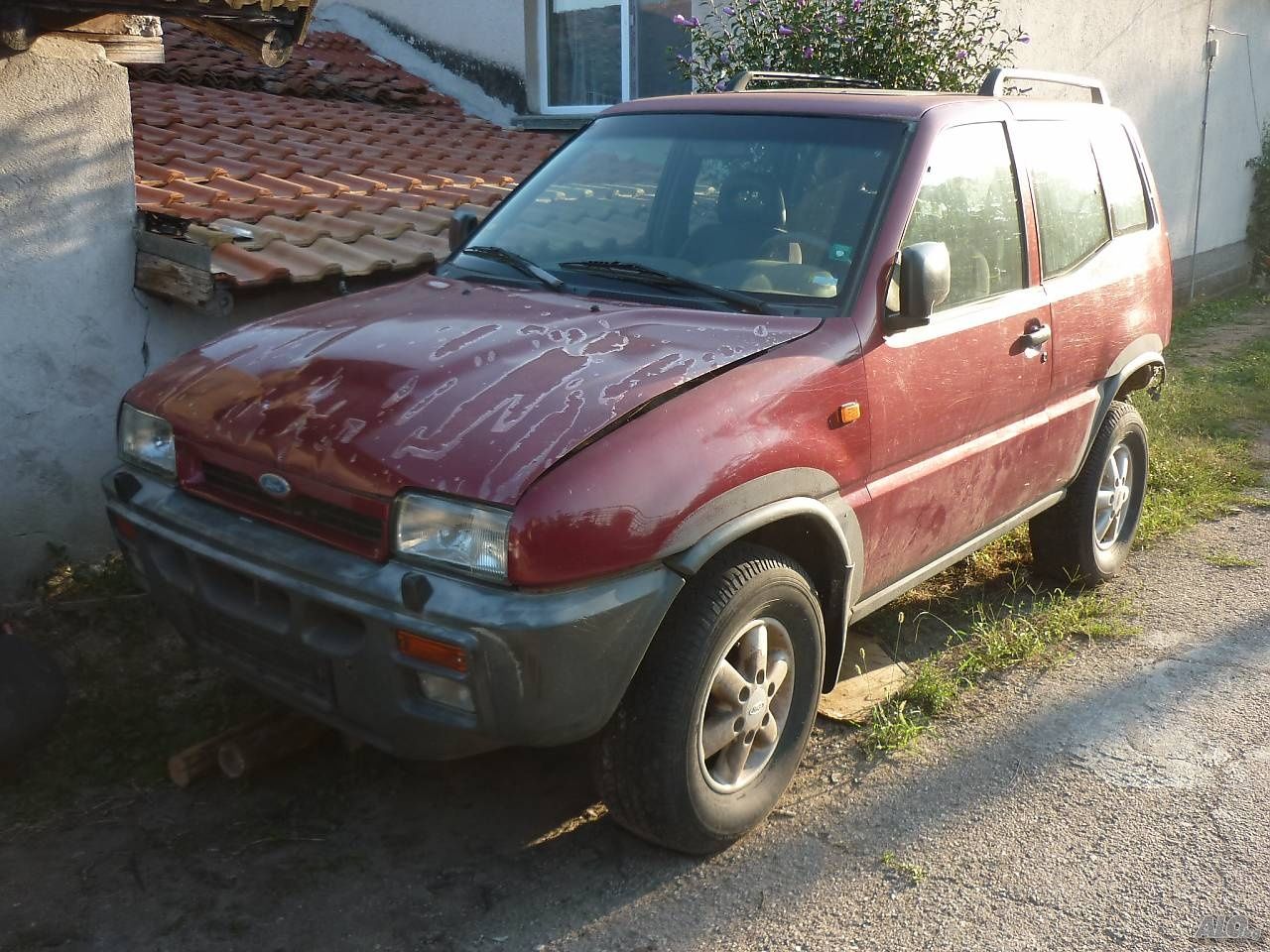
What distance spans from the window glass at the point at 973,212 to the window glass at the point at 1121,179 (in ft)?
2.87

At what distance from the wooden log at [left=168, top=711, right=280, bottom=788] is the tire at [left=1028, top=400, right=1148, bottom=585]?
3107 millimetres

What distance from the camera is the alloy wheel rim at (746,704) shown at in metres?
3.10

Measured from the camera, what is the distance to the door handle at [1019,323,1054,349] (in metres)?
4.01

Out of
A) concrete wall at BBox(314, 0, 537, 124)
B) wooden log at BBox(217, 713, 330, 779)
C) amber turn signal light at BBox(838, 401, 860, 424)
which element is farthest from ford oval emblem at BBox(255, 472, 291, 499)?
concrete wall at BBox(314, 0, 537, 124)

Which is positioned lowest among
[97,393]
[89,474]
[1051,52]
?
[89,474]

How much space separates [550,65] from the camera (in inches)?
393

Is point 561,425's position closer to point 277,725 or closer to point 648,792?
point 648,792

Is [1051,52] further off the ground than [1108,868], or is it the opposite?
[1051,52]

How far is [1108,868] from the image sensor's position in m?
3.17

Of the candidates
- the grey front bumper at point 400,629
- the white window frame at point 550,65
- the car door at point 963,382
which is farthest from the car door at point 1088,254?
the white window frame at point 550,65

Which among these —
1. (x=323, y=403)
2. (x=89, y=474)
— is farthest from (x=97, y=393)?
(x=323, y=403)

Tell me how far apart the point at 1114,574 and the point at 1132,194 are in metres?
1.59

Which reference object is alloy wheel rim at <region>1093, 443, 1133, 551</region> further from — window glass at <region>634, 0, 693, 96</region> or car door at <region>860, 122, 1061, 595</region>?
window glass at <region>634, 0, 693, 96</region>

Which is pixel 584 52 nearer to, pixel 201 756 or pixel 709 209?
pixel 709 209
